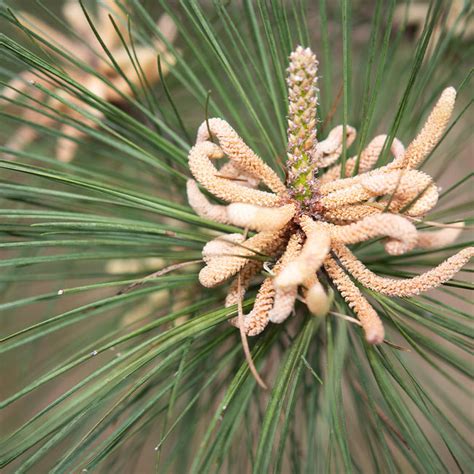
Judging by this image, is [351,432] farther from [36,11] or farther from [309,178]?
[36,11]

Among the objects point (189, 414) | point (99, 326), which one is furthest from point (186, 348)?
point (99, 326)

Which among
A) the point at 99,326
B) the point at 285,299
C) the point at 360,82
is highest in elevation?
the point at 360,82

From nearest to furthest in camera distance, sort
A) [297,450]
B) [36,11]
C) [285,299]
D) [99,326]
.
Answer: [285,299]
[297,450]
[99,326]
[36,11]
